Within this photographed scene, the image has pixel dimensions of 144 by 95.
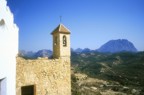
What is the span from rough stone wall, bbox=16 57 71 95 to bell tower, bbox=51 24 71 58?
1.39 ft

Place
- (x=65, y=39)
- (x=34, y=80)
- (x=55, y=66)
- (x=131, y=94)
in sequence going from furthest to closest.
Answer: (x=131, y=94) < (x=65, y=39) < (x=55, y=66) < (x=34, y=80)

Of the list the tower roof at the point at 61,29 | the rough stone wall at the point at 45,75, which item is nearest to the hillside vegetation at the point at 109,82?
the rough stone wall at the point at 45,75

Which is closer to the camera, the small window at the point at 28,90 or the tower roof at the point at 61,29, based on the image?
the small window at the point at 28,90

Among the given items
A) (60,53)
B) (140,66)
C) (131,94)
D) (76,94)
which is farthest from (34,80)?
(140,66)

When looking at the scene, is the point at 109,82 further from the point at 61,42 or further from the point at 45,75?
the point at 45,75

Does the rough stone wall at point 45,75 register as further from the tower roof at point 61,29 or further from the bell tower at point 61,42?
the tower roof at point 61,29

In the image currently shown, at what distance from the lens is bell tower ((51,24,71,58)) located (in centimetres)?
1409

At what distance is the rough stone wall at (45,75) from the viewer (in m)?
11.9

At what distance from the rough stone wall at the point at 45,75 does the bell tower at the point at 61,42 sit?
1.39 ft

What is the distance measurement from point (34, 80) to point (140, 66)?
4870 cm

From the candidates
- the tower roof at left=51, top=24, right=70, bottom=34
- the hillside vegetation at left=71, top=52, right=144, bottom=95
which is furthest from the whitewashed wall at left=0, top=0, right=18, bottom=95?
the hillside vegetation at left=71, top=52, right=144, bottom=95

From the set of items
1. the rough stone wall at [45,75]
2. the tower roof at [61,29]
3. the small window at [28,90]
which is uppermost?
the tower roof at [61,29]

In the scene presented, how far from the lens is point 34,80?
488 inches

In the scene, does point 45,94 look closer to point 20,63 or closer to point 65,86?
point 65,86
